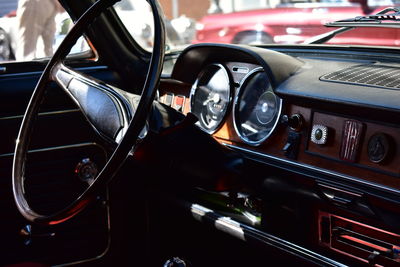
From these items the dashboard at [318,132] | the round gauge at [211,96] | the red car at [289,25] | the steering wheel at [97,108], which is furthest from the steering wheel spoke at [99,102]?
the red car at [289,25]

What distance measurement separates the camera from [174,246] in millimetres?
2611

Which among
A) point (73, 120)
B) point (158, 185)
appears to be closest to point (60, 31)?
point (73, 120)

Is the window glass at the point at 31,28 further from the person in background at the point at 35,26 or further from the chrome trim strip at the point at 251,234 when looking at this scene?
the chrome trim strip at the point at 251,234

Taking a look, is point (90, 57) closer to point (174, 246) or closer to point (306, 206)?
point (174, 246)

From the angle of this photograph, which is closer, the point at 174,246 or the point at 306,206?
the point at 306,206

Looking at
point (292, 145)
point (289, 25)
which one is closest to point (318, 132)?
point (292, 145)

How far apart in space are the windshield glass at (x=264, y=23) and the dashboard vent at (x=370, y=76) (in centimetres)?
34

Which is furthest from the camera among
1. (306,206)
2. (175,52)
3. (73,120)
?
(175,52)

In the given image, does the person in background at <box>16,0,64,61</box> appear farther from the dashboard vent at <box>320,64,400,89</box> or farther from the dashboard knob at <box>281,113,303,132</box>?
the dashboard vent at <box>320,64,400,89</box>

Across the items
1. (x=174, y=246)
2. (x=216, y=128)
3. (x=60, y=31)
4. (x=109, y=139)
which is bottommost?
(x=174, y=246)

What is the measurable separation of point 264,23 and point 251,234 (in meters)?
3.83

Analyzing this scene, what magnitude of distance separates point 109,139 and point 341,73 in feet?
2.62

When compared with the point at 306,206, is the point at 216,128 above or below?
above

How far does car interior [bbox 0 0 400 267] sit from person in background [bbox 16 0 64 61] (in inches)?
2.5
